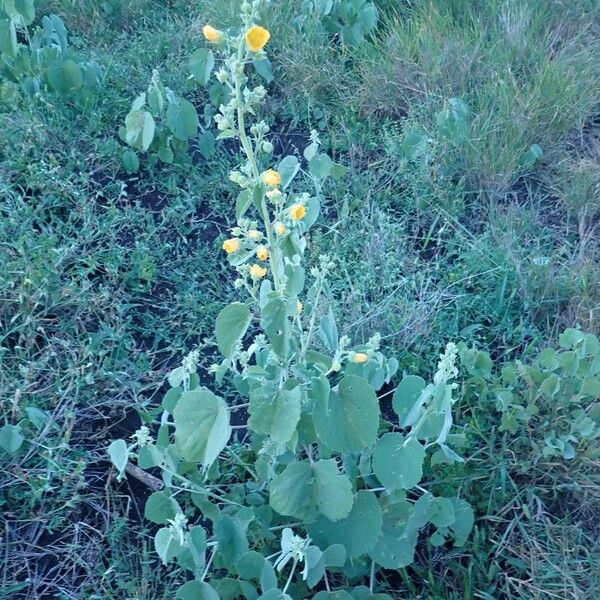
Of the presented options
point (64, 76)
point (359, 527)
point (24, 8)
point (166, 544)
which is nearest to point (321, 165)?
point (359, 527)

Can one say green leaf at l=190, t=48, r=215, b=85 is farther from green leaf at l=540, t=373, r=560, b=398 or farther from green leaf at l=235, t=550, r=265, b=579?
green leaf at l=235, t=550, r=265, b=579

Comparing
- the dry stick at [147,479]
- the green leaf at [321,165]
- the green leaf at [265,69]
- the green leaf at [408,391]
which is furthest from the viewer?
the green leaf at [265,69]

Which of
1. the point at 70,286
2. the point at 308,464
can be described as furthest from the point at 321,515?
the point at 70,286

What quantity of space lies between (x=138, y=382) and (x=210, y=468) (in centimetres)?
49

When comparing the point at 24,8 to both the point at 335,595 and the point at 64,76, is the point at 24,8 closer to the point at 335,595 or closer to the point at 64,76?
the point at 64,76

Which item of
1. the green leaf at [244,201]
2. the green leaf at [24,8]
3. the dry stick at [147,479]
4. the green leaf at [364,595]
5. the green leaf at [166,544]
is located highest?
the green leaf at [244,201]

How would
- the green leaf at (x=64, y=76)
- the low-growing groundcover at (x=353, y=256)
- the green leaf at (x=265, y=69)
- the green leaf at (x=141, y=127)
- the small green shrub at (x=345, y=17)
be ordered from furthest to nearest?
the small green shrub at (x=345, y=17)
the green leaf at (x=265, y=69)
the green leaf at (x=64, y=76)
the green leaf at (x=141, y=127)
the low-growing groundcover at (x=353, y=256)

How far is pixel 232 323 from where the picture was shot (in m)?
1.63

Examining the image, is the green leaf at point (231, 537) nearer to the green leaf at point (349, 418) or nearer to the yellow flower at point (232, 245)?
the green leaf at point (349, 418)

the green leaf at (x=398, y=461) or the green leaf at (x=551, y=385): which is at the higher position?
the green leaf at (x=398, y=461)

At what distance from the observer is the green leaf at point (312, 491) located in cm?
161

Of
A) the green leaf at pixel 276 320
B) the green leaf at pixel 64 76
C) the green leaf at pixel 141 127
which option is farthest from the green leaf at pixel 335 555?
the green leaf at pixel 64 76

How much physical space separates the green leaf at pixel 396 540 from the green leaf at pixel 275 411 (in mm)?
391

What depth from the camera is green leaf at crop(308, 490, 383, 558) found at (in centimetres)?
169
